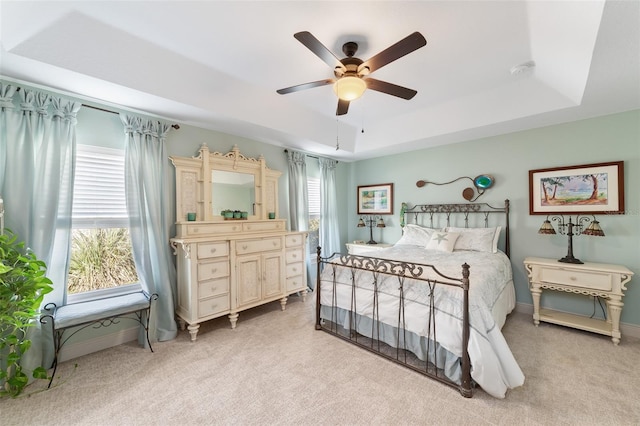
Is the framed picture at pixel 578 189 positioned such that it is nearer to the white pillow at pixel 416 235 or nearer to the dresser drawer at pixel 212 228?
the white pillow at pixel 416 235

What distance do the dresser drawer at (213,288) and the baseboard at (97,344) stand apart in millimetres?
800

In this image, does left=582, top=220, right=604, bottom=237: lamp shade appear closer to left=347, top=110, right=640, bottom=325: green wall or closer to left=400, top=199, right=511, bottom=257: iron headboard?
left=347, top=110, right=640, bottom=325: green wall

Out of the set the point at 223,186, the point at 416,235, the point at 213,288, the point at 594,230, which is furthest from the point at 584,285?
the point at 223,186

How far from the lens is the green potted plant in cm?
181

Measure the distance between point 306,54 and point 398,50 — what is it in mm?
1015

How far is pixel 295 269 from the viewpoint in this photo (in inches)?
154

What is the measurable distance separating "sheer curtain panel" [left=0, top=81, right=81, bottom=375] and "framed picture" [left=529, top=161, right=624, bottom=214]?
211 inches

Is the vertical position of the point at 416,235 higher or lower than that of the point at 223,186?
lower

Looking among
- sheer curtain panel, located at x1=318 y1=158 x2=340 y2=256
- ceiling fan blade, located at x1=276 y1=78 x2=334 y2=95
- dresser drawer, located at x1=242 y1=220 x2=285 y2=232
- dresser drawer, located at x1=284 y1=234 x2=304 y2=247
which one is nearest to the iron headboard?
sheer curtain panel, located at x1=318 y1=158 x2=340 y2=256

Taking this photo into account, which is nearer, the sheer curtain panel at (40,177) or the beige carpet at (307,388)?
the beige carpet at (307,388)

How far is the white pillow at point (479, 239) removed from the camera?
11.4 feet

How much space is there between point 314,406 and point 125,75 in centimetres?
309

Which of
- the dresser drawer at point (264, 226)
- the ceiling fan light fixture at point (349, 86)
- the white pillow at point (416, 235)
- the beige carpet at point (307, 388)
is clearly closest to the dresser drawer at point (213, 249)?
the dresser drawer at point (264, 226)

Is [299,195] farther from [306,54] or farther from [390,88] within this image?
[390,88]
